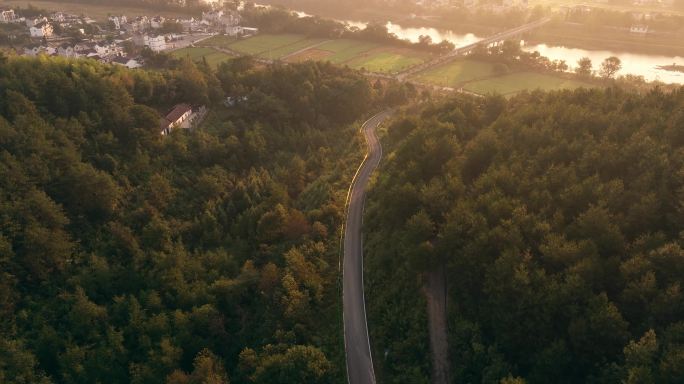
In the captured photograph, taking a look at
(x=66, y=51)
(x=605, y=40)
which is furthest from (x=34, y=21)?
(x=605, y=40)

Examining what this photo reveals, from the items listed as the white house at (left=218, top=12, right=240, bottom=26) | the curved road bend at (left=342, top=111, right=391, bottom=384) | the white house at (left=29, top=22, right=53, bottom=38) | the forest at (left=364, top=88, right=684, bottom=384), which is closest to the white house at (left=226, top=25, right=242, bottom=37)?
the white house at (left=218, top=12, right=240, bottom=26)

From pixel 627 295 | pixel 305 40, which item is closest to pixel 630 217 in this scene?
pixel 627 295

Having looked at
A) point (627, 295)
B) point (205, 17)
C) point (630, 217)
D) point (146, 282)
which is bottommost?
point (146, 282)

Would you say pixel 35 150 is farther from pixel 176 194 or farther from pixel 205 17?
pixel 205 17

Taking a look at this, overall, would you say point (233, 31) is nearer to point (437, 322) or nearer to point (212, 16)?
point (212, 16)

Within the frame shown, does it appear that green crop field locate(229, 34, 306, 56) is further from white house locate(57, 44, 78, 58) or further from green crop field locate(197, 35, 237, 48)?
white house locate(57, 44, 78, 58)
